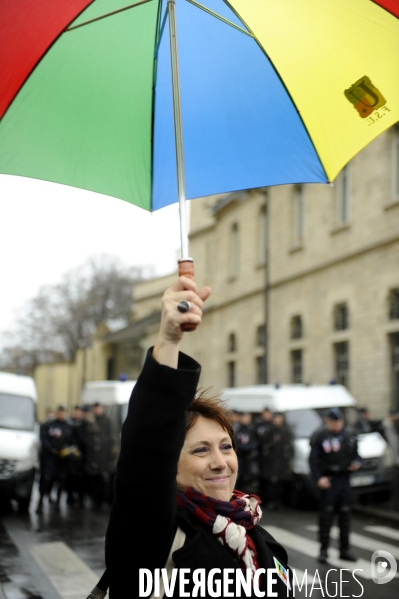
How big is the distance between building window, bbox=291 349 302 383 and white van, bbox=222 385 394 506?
342 inches

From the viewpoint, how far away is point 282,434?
15.7 m

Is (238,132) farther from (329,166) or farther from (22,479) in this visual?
(22,479)

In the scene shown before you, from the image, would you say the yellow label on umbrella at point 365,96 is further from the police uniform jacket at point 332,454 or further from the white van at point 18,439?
the white van at point 18,439

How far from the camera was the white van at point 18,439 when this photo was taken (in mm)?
14203

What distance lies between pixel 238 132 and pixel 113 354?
5389cm

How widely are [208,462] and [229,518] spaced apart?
0.20 meters

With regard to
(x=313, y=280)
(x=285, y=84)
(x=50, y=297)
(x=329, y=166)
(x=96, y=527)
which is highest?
(x=50, y=297)

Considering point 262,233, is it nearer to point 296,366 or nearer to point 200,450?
point 296,366

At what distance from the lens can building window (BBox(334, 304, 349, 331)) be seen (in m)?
22.9

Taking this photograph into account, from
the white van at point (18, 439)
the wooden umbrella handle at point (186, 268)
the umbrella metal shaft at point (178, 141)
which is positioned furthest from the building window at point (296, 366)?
the wooden umbrella handle at point (186, 268)

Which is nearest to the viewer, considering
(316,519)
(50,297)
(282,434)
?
(316,519)

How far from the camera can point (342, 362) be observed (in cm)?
2320

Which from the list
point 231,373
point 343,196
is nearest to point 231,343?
point 231,373

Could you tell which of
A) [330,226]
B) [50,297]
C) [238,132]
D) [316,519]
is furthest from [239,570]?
[50,297]
